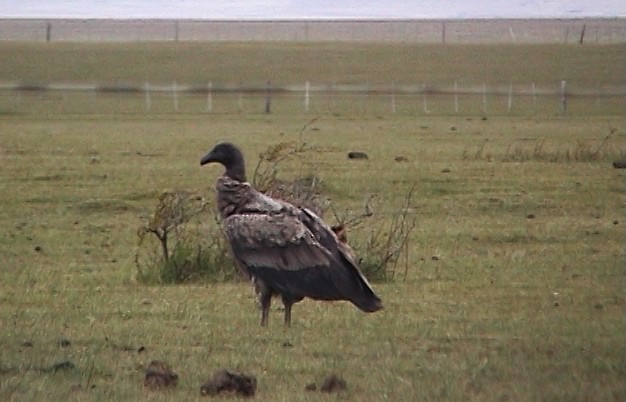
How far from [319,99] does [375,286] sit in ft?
147

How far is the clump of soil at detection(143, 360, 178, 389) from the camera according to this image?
8188mm

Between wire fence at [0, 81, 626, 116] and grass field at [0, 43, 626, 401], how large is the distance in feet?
53.5

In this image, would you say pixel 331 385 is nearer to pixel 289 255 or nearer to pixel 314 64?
pixel 289 255

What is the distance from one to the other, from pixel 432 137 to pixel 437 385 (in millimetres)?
27063

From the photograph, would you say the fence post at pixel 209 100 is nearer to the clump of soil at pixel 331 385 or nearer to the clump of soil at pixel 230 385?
the clump of soil at pixel 331 385

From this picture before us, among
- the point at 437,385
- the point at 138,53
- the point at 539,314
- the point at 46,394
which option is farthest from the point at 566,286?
the point at 138,53

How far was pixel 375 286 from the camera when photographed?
13094mm

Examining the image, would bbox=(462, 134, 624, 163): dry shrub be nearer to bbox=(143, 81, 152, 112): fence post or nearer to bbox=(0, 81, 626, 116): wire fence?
bbox=(0, 81, 626, 116): wire fence

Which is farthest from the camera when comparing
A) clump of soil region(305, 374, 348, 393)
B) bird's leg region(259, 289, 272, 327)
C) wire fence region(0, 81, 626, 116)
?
wire fence region(0, 81, 626, 116)

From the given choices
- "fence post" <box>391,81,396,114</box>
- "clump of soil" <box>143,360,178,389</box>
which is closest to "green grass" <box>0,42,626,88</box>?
"fence post" <box>391,81,396,114</box>

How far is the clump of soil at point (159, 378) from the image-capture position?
819 cm

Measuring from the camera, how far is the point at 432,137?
115ft

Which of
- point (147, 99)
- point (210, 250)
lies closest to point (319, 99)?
point (147, 99)

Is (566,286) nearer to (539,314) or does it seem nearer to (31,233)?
(539,314)
